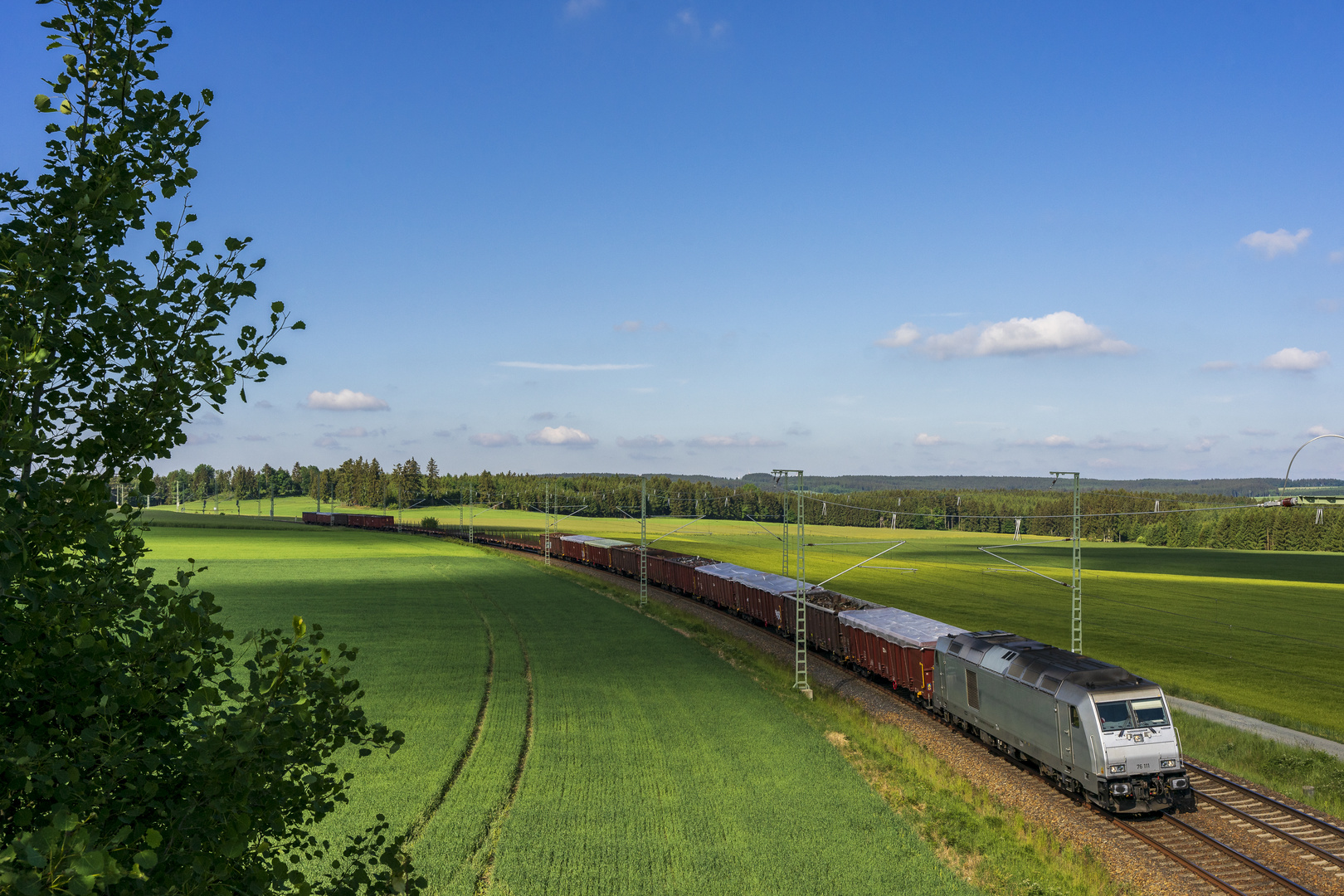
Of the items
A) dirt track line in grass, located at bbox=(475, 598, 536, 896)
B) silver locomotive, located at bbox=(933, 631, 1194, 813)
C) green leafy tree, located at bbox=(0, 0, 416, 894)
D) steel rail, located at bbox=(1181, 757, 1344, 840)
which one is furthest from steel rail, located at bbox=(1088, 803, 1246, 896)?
green leafy tree, located at bbox=(0, 0, 416, 894)

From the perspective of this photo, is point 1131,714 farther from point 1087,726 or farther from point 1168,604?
point 1168,604

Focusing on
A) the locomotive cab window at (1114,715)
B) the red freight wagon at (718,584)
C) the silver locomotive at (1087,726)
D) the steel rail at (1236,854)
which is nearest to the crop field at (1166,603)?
the red freight wagon at (718,584)

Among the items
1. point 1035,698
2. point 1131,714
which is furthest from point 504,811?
point 1131,714

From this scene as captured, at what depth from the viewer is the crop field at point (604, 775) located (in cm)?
1901

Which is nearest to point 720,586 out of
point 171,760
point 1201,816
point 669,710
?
point 669,710

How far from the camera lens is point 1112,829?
855 inches

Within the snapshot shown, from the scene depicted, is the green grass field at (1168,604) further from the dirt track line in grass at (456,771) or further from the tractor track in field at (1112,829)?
the dirt track line in grass at (456,771)

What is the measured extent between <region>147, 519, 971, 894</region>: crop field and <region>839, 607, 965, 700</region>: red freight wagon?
5.10 meters

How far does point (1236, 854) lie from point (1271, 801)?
5.13 meters

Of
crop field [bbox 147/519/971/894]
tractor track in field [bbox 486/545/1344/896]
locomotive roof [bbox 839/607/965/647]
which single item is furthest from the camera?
locomotive roof [bbox 839/607/965/647]

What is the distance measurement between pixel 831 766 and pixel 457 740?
13027 millimetres

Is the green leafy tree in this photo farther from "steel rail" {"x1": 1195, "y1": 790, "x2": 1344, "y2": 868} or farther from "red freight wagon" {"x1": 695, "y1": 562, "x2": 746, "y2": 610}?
"red freight wagon" {"x1": 695, "y1": 562, "x2": 746, "y2": 610}

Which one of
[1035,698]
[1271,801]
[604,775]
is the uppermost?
[1035,698]

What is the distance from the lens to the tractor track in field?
18844mm
